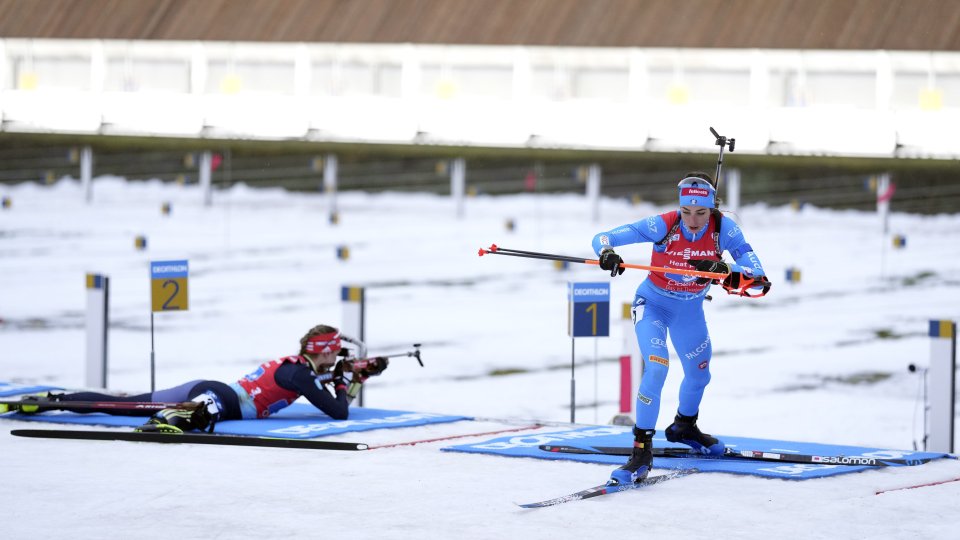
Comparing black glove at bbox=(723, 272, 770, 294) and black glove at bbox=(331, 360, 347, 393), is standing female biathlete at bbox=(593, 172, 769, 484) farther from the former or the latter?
black glove at bbox=(331, 360, 347, 393)

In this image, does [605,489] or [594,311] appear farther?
[594,311]

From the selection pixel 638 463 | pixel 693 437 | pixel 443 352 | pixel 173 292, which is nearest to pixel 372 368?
pixel 173 292

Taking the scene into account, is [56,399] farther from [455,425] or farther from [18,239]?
[18,239]

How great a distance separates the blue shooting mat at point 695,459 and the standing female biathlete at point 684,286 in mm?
273

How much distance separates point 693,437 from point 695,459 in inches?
5.2

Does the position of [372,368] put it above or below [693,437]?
above

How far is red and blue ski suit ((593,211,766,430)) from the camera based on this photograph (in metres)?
7.71

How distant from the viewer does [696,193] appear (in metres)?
7.63

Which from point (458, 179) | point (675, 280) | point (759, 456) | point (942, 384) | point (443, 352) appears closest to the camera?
point (675, 280)

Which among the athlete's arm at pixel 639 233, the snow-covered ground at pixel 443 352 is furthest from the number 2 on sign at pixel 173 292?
the athlete's arm at pixel 639 233

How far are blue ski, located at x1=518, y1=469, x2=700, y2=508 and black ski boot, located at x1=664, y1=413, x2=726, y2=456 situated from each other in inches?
14.2

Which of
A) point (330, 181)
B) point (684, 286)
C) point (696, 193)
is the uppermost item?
point (330, 181)

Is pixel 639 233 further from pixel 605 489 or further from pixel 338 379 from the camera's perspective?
pixel 338 379

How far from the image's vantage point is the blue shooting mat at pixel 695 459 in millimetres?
7707
